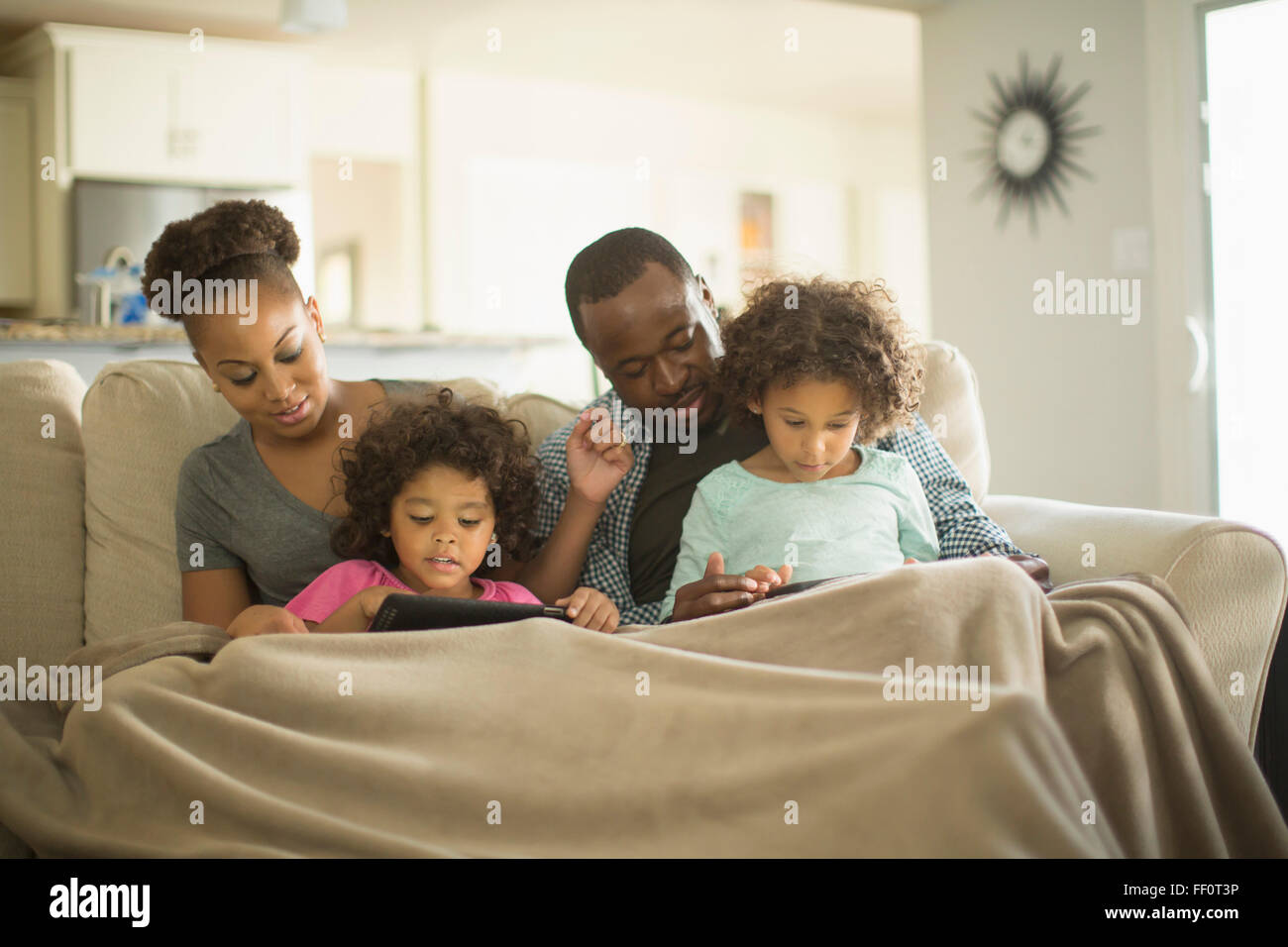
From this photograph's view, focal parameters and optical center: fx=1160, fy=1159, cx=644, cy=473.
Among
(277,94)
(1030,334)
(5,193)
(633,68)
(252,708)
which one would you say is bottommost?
(252,708)

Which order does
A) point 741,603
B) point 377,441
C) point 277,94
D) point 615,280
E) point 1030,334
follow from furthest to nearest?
point 277,94 < point 1030,334 < point 615,280 < point 377,441 < point 741,603

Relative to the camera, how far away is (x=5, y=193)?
5957mm

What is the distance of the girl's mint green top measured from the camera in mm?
1745

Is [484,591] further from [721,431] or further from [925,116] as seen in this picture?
[925,116]

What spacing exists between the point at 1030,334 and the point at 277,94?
4165mm

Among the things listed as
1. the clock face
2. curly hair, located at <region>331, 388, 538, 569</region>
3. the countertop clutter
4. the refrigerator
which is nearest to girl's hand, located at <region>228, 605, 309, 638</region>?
curly hair, located at <region>331, 388, 538, 569</region>

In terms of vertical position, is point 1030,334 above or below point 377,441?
above

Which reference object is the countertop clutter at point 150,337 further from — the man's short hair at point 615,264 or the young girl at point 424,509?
the young girl at point 424,509

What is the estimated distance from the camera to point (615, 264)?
6.22ft

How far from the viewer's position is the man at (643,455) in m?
1.82

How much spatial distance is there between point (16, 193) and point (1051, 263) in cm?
509

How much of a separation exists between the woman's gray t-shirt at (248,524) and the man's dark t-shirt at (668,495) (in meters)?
0.49

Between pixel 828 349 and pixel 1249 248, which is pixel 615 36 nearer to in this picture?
pixel 1249 248

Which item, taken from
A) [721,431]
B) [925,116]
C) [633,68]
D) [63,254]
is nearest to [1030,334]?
[925,116]
